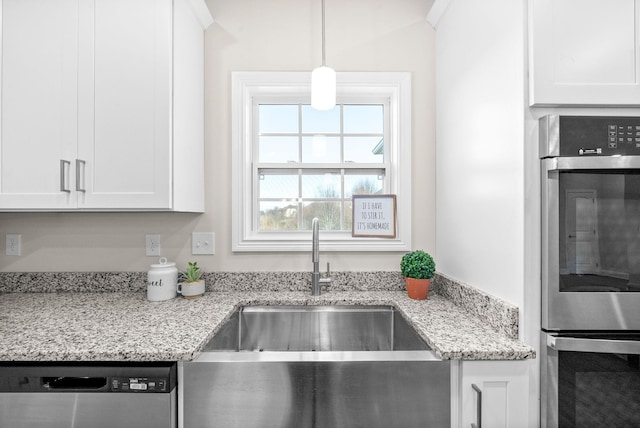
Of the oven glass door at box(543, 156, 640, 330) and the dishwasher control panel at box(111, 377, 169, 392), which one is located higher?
the oven glass door at box(543, 156, 640, 330)

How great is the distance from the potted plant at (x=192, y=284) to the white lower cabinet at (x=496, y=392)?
1235 millimetres

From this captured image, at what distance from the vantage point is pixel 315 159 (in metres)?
1.96

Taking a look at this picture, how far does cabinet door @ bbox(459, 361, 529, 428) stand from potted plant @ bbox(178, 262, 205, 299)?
4.06 ft

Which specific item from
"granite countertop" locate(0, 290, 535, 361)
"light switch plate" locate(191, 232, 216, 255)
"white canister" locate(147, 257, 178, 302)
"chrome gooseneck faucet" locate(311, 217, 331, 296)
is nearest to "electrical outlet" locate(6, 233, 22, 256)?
"granite countertop" locate(0, 290, 535, 361)

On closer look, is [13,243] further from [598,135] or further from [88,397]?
[598,135]

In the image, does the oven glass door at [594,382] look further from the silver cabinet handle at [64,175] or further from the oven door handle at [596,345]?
the silver cabinet handle at [64,175]

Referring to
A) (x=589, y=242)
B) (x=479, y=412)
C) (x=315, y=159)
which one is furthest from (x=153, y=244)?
(x=589, y=242)

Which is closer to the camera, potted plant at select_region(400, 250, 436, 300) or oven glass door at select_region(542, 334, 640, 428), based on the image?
oven glass door at select_region(542, 334, 640, 428)

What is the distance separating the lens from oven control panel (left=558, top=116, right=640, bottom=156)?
1.04 m

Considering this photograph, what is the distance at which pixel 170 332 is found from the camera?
1.18 m

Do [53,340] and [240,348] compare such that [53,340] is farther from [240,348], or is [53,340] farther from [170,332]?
[240,348]

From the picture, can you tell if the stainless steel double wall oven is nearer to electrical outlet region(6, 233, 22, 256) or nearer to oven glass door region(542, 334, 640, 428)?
oven glass door region(542, 334, 640, 428)

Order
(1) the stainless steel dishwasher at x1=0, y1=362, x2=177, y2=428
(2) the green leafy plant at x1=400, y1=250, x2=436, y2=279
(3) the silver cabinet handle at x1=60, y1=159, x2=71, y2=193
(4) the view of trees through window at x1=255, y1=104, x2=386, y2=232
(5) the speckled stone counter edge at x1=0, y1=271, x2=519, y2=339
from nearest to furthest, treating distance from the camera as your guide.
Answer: (1) the stainless steel dishwasher at x1=0, y1=362, x2=177, y2=428
(3) the silver cabinet handle at x1=60, y1=159, x2=71, y2=193
(2) the green leafy plant at x1=400, y1=250, x2=436, y2=279
(5) the speckled stone counter edge at x1=0, y1=271, x2=519, y2=339
(4) the view of trees through window at x1=255, y1=104, x2=386, y2=232

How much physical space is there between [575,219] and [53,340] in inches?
68.0
